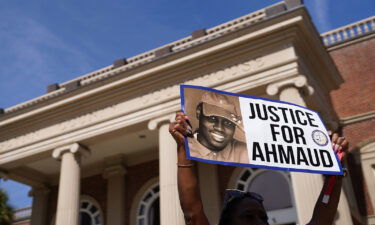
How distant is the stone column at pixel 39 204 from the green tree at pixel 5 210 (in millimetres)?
1613

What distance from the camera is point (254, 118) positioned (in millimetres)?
4098

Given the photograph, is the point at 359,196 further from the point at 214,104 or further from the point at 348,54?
the point at 214,104

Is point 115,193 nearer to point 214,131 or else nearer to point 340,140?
point 214,131

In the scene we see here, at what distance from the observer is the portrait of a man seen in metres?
3.72

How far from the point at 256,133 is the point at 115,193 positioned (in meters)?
16.4

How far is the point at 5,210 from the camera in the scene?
72.9 feet

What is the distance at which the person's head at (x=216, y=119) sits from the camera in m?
3.81

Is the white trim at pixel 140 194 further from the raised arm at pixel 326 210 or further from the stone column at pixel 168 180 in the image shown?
the raised arm at pixel 326 210

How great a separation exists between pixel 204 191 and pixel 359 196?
6.07 metres

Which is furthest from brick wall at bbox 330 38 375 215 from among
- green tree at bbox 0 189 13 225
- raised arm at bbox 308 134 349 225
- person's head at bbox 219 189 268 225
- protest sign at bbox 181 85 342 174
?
green tree at bbox 0 189 13 225

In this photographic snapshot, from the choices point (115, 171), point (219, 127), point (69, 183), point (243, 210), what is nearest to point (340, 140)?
point (219, 127)

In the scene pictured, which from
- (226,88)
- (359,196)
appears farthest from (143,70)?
(359,196)

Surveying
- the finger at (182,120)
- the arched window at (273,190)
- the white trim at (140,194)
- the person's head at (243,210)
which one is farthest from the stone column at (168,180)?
the person's head at (243,210)

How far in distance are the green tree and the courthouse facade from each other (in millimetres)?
1766
